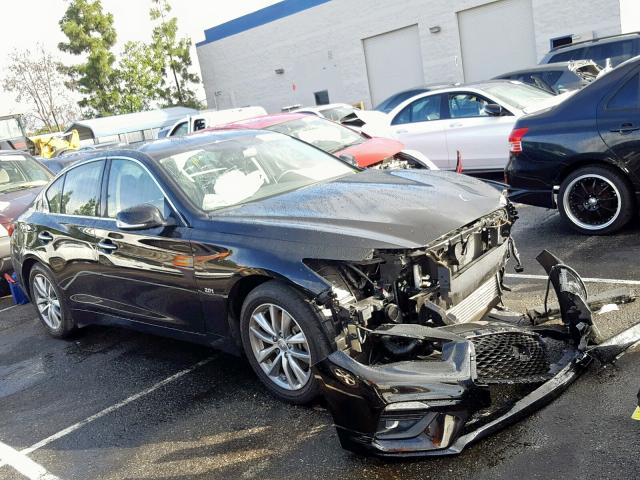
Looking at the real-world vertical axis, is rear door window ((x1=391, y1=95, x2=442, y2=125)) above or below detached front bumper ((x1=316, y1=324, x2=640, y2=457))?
above

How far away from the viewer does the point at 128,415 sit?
14.6ft

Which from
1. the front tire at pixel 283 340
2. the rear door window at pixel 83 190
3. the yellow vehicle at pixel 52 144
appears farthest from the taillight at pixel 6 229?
the yellow vehicle at pixel 52 144

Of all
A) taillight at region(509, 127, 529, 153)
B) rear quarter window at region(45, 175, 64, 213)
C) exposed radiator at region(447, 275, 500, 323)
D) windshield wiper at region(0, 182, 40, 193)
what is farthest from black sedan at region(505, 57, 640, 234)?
windshield wiper at region(0, 182, 40, 193)

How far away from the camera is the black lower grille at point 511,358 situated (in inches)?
133

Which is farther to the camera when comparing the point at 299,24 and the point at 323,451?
the point at 299,24

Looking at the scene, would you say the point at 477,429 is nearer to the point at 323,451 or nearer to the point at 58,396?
the point at 323,451

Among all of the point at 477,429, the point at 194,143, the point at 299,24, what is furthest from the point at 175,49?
the point at 477,429

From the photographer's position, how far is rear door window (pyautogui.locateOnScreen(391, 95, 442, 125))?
10945 mm

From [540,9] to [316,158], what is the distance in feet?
66.3

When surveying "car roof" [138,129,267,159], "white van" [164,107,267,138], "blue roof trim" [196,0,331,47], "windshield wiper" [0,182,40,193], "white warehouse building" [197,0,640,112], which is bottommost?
"windshield wiper" [0,182,40,193]

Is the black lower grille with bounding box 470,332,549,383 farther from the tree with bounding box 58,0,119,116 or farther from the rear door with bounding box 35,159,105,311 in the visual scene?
the tree with bounding box 58,0,119,116

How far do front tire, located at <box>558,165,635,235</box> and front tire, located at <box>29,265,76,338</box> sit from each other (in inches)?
197

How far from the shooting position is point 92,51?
1593 inches

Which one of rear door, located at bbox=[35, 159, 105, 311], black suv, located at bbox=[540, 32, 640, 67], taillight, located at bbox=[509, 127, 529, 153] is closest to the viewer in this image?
rear door, located at bbox=[35, 159, 105, 311]
